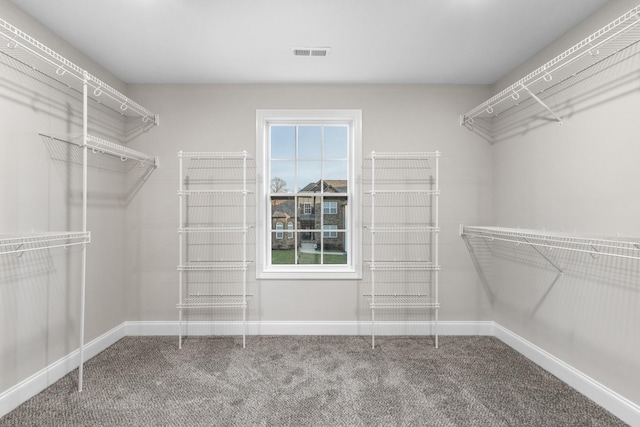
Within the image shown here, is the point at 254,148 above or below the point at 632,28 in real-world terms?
below

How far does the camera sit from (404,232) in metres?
3.26

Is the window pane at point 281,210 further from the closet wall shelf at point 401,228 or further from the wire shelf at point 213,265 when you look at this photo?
the closet wall shelf at point 401,228

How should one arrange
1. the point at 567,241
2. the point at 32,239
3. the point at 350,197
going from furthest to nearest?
the point at 350,197 → the point at 567,241 → the point at 32,239

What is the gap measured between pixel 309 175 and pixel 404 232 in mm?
1119

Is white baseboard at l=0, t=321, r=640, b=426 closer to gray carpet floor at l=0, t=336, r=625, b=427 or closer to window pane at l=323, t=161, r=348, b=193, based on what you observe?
gray carpet floor at l=0, t=336, r=625, b=427

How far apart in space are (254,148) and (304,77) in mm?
828

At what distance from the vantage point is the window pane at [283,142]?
337cm

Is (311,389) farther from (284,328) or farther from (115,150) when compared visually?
(115,150)

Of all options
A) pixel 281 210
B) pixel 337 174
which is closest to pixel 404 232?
pixel 337 174

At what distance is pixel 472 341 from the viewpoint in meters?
3.08

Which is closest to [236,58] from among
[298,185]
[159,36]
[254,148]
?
[159,36]

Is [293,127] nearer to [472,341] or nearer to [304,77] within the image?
[304,77]

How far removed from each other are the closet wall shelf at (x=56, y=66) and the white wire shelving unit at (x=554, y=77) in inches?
115

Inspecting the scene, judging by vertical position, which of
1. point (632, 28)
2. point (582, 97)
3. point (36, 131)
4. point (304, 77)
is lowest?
point (36, 131)
